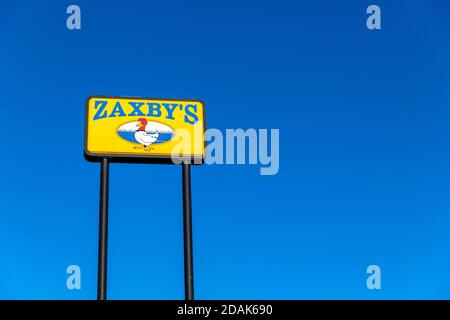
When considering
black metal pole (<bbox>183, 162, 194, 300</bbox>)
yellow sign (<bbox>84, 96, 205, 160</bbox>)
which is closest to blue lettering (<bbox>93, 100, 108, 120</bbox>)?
yellow sign (<bbox>84, 96, 205, 160</bbox>)

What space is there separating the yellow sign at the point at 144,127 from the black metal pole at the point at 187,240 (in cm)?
100

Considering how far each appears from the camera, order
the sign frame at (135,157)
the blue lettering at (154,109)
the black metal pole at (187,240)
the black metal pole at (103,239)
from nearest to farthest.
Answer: the black metal pole at (103,239) < the black metal pole at (187,240) < the sign frame at (135,157) < the blue lettering at (154,109)

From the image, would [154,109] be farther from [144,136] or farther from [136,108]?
[144,136]

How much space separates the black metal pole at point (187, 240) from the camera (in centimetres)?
1407

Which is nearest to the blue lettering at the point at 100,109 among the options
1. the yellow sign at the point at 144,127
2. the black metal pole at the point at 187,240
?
the yellow sign at the point at 144,127

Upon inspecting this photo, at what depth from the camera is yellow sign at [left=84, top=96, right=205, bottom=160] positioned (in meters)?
16.2

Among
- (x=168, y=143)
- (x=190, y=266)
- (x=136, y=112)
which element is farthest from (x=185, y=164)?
(x=190, y=266)

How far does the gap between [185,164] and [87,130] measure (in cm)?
232

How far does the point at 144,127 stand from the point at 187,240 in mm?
3214

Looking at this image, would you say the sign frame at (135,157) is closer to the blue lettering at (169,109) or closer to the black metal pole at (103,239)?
the blue lettering at (169,109)

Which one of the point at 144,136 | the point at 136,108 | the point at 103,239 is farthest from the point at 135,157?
the point at 103,239
